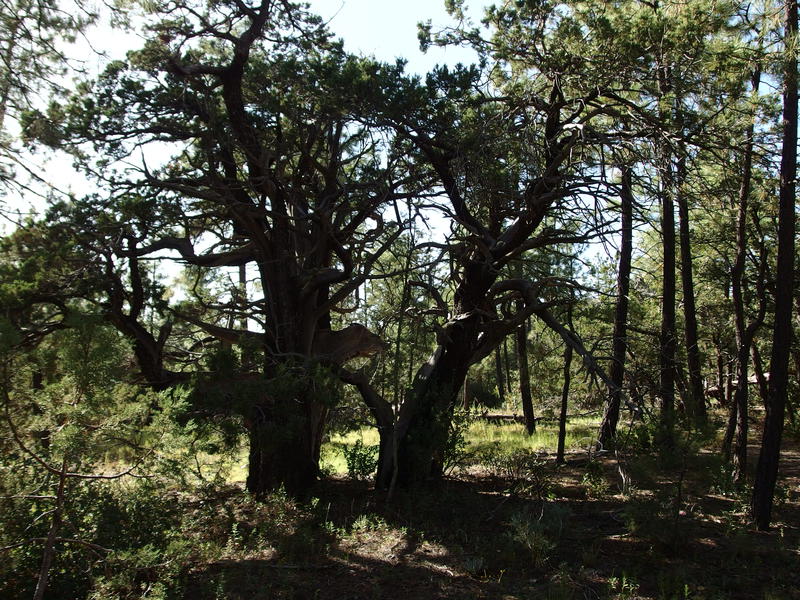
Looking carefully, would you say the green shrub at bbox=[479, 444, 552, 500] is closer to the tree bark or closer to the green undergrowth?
the green undergrowth

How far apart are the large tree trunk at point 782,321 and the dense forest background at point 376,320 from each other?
0.11 ft

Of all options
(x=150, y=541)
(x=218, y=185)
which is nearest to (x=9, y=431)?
(x=150, y=541)

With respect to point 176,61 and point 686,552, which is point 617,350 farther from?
point 176,61

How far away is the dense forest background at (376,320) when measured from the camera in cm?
582

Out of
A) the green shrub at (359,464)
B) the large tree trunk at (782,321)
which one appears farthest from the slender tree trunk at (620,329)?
the green shrub at (359,464)

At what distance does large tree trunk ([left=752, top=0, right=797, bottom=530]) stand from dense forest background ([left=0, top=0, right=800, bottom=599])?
3cm

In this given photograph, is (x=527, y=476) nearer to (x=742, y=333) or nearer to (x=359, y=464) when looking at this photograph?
(x=359, y=464)

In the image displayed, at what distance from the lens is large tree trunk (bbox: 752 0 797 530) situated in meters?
7.82

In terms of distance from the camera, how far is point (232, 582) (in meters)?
6.78

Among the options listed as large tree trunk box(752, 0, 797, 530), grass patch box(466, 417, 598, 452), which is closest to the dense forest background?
large tree trunk box(752, 0, 797, 530)

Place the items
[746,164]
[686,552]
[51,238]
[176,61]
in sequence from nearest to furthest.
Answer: [686,552] < [51,238] < [746,164] < [176,61]

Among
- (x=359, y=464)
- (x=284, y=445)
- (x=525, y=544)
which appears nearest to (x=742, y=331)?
(x=525, y=544)

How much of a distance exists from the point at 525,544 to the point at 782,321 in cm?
436

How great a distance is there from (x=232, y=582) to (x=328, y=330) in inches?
233
